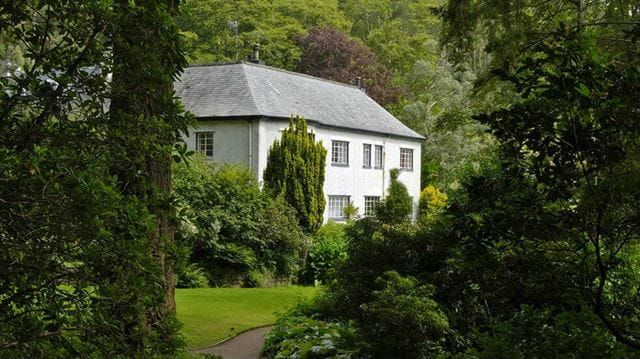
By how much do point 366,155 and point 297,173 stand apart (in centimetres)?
756

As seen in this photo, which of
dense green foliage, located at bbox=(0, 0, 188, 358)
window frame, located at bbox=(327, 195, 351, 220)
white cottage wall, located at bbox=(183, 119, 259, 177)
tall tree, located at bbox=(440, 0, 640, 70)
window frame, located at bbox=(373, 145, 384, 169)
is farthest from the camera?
window frame, located at bbox=(373, 145, 384, 169)

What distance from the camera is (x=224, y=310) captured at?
53.8ft

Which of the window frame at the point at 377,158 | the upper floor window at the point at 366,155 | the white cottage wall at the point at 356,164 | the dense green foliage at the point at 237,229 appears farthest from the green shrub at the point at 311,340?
the window frame at the point at 377,158

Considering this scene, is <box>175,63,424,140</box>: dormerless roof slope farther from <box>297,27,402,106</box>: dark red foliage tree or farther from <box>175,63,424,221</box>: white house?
<box>297,27,402,106</box>: dark red foliage tree

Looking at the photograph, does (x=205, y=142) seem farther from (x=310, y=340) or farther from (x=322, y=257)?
(x=310, y=340)

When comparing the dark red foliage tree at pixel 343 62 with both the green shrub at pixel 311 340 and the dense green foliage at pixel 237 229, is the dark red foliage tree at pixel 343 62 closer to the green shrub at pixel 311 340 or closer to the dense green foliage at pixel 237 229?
the dense green foliage at pixel 237 229

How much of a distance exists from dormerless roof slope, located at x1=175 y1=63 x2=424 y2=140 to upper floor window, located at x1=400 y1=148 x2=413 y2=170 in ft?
5.30

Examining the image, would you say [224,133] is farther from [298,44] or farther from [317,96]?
[298,44]

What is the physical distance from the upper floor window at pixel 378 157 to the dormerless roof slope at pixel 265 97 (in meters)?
0.90

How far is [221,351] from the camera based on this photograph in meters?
12.3

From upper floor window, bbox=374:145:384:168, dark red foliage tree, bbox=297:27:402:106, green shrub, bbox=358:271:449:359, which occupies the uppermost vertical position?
dark red foliage tree, bbox=297:27:402:106

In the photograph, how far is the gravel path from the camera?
39.4 feet

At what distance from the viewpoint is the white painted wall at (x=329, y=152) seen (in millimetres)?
30203

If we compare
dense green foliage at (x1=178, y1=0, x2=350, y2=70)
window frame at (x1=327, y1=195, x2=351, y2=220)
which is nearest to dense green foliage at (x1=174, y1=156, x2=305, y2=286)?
window frame at (x1=327, y1=195, x2=351, y2=220)
